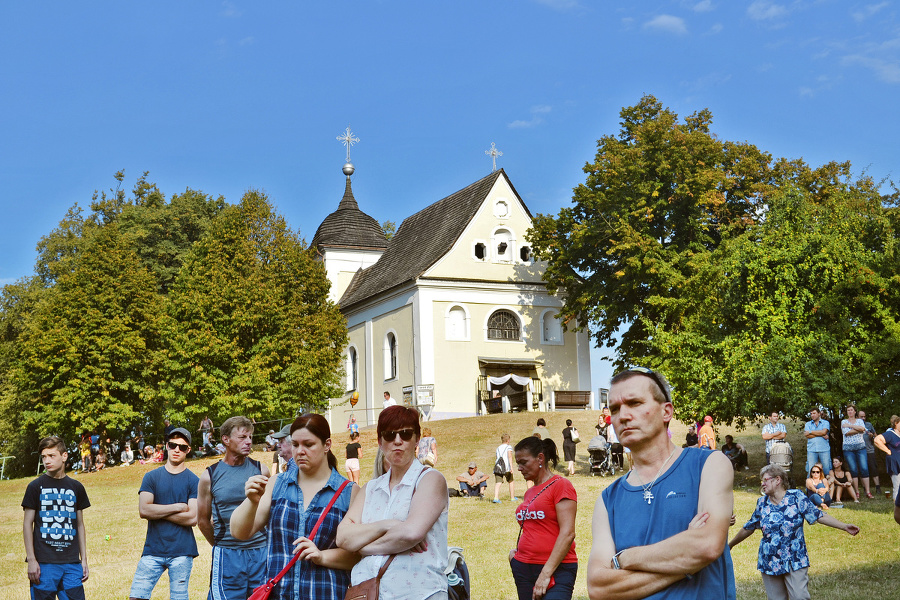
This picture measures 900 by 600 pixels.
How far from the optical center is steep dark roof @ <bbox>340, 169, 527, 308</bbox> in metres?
47.2

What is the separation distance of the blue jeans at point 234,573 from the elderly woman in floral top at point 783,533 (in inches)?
164

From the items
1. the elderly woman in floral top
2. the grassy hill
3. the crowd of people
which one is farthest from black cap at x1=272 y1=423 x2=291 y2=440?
the grassy hill

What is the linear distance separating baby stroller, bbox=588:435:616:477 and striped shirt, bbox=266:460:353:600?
65.7 ft

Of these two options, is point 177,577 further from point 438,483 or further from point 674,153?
point 674,153

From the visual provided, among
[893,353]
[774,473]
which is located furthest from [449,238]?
[774,473]

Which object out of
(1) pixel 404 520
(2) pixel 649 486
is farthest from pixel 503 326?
(2) pixel 649 486

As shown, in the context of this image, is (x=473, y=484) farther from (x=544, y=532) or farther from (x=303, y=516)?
(x=303, y=516)

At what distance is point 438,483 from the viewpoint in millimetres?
4754

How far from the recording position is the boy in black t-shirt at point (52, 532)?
790 centimetres

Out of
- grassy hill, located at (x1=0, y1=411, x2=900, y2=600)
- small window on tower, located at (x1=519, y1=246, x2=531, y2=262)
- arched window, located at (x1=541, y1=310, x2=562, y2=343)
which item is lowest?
grassy hill, located at (x1=0, y1=411, x2=900, y2=600)

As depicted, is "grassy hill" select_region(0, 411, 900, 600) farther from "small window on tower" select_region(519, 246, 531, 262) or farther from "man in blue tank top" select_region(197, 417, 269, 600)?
"small window on tower" select_region(519, 246, 531, 262)

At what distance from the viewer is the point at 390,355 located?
48.2 metres

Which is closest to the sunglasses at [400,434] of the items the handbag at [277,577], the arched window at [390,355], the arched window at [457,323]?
the handbag at [277,577]

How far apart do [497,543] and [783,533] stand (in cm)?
806
